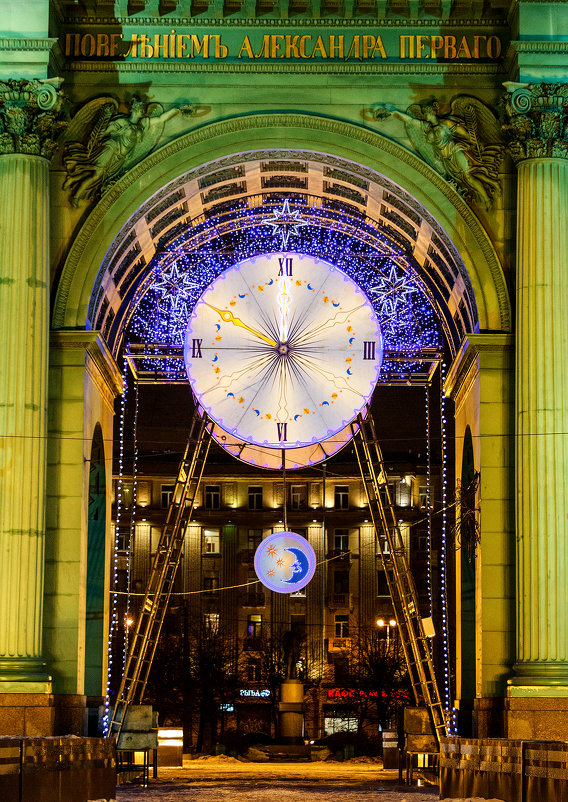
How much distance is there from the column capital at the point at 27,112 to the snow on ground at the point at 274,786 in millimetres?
13278

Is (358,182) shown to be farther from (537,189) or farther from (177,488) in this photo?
(177,488)

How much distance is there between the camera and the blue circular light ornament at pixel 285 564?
106 feet

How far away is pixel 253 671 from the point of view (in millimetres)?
81562

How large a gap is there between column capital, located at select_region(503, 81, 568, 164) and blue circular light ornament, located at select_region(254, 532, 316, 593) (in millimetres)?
9772

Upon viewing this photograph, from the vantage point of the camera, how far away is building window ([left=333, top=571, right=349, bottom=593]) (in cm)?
8056

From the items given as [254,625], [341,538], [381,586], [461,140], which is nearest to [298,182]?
[461,140]

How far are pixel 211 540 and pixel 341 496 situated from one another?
27.2ft

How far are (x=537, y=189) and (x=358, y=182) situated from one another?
4.67 metres

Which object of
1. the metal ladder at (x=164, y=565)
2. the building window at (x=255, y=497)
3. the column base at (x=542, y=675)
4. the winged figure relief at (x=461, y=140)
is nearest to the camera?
the column base at (x=542, y=675)

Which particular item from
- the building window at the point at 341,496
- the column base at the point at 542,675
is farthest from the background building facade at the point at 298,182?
the building window at the point at 341,496

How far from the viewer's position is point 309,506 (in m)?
81.8

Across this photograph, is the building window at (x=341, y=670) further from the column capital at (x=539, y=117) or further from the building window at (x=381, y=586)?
the column capital at (x=539, y=117)

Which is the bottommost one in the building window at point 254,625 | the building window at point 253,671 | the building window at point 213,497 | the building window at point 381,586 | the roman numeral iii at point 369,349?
the building window at point 253,671

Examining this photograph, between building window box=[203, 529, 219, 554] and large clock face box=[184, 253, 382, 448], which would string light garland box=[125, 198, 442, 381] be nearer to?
large clock face box=[184, 253, 382, 448]
